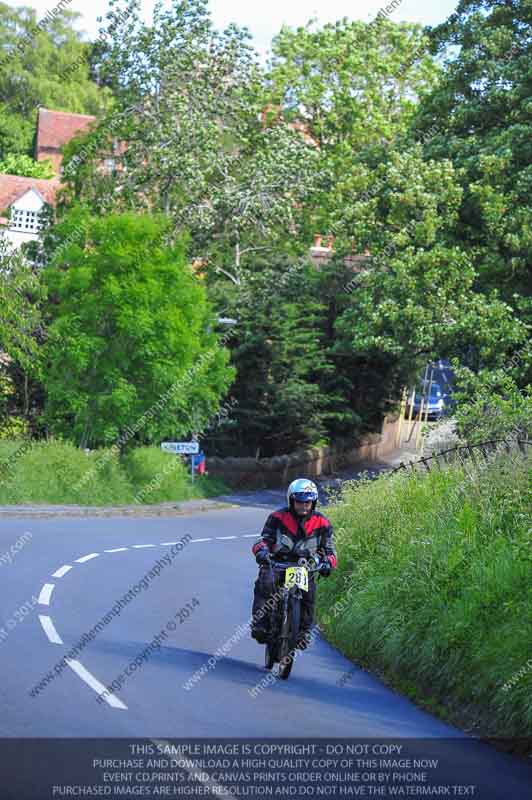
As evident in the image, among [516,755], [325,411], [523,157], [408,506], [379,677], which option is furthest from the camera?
[325,411]

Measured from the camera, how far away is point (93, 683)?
11.2 meters

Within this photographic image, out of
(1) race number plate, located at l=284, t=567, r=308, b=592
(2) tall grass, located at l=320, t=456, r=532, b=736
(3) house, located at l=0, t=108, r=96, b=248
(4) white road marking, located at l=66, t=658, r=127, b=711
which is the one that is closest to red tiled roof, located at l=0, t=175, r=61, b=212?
(3) house, located at l=0, t=108, r=96, b=248

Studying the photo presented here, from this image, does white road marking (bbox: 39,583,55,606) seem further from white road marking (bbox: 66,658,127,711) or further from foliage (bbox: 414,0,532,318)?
foliage (bbox: 414,0,532,318)

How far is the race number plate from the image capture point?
41.2 ft

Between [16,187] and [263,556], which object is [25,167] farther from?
[263,556]

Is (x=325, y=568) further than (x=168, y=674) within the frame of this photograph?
Yes

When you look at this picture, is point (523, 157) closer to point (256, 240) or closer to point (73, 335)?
point (73, 335)

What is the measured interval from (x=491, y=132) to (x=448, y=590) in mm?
26263

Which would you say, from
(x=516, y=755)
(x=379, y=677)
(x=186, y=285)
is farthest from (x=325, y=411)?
(x=516, y=755)

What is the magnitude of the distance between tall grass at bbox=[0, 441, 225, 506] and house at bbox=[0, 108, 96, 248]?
117 ft

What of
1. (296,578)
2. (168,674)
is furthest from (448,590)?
(168,674)

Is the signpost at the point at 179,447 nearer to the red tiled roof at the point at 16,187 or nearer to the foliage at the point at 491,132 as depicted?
the foliage at the point at 491,132

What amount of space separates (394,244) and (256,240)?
18.0 m

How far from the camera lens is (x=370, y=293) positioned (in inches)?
1496
